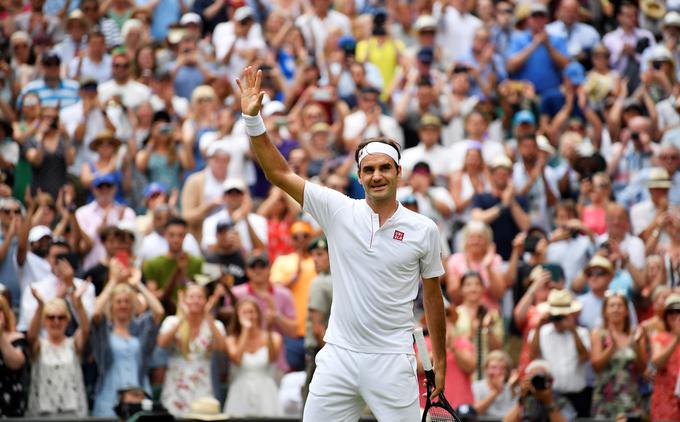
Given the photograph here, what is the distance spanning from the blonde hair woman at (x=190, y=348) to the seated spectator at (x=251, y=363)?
0.16 metres

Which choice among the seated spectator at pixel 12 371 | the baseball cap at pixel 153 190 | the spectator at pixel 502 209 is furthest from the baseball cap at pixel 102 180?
the spectator at pixel 502 209

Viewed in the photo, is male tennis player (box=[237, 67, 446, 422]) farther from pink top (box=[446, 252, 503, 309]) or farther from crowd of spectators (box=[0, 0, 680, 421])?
pink top (box=[446, 252, 503, 309])

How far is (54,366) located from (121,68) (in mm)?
5245

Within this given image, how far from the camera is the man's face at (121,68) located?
16469mm

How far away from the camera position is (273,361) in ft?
41.2

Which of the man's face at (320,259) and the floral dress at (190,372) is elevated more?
the man's face at (320,259)

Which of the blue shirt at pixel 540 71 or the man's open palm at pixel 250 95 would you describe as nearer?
the man's open palm at pixel 250 95

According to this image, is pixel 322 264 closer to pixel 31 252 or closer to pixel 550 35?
pixel 31 252

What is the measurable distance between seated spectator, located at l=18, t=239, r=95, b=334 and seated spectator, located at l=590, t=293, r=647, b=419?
4.27 m

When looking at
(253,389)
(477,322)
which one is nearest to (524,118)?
(477,322)

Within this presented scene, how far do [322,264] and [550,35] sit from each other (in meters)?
7.07

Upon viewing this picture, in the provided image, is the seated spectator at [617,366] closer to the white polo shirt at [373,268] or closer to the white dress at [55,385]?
the white dress at [55,385]

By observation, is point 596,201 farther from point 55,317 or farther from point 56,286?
point 55,317

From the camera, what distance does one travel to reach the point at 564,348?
12648mm
